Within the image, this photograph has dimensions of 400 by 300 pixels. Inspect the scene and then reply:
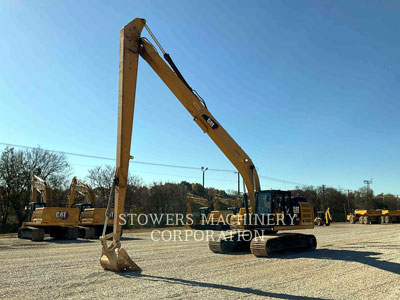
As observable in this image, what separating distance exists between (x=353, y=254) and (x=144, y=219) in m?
31.3

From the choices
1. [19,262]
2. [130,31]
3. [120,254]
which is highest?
[130,31]

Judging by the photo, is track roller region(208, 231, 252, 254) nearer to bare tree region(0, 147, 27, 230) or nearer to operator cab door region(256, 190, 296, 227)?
operator cab door region(256, 190, 296, 227)

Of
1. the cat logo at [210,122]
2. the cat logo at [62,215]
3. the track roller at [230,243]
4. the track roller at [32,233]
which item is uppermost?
the cat logo at [210,122]

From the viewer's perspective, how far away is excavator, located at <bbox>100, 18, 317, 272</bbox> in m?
8.77

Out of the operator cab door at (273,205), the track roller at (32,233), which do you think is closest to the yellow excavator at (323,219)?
the operator cab door at (273,205)

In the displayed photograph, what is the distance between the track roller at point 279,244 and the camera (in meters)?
11.6

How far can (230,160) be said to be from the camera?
12969mm

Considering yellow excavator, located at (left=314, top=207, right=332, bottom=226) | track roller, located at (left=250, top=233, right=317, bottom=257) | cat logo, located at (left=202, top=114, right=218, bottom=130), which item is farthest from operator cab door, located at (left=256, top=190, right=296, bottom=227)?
yellow excavator, located at (left=314, top=207, right=332, bottom=226)

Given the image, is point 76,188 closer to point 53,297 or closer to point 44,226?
point 44,226

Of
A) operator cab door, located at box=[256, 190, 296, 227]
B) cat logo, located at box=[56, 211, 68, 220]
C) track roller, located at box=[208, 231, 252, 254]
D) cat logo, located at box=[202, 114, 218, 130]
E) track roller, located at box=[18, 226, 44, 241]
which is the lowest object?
track roller, located at box=[18, 226, 44, 241]

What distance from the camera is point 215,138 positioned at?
12.6 m

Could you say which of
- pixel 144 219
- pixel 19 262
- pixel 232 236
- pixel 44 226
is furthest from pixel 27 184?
pixel 232 236

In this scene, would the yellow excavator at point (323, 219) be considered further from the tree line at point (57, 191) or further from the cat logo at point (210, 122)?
the cat logo at point (210, 122)

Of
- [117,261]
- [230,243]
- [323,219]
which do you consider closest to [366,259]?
[230,243]
